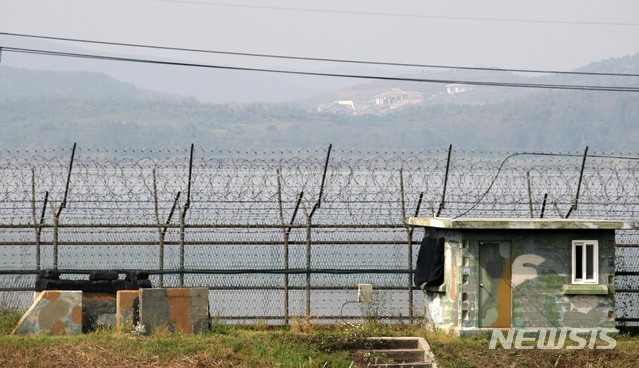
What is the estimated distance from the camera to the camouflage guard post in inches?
832

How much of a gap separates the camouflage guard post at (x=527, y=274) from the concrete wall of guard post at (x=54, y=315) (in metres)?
6.52

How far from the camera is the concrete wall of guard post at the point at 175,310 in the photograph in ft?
66.5

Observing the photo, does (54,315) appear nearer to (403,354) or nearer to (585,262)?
(403,354)

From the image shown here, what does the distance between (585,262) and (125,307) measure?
27.1 ft

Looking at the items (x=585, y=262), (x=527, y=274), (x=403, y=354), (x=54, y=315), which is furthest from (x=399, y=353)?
(x=54, y=315)

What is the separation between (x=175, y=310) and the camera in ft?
67.4

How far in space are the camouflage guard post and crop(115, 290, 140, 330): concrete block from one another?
5.54 m

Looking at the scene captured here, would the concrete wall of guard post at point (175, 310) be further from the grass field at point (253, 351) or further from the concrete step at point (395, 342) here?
the concrete step at point (395, 342)

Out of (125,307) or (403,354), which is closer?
(403,354)

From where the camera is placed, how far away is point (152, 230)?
22828mm

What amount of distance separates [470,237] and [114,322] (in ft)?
21.3

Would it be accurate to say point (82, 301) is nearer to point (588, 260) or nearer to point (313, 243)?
point (313, 243)

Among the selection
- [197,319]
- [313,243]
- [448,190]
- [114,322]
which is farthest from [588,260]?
[114,322]

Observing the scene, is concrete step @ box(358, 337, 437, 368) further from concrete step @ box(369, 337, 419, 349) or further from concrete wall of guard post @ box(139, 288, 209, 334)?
concrete wall of guard post @ box(139, 288, 209, 334)
